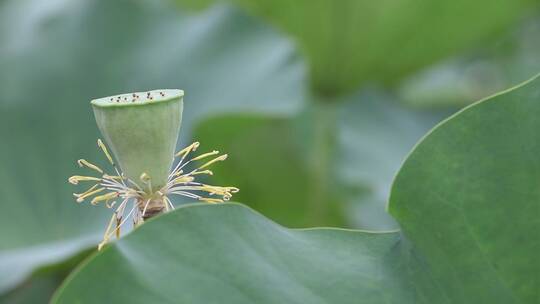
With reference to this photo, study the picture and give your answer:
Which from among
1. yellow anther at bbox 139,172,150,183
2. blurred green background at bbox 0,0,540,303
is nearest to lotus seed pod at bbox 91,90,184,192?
yellow anther at bbox 139,172,150,183

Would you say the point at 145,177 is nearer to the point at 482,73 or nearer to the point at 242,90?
the point at 242,90

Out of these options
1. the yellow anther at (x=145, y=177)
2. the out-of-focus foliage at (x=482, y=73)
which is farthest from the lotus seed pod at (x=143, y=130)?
the out-of-focus foliage at (x=482, y=73)

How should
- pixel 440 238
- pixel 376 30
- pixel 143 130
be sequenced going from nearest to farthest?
1. pixel 143 130
2. pixel 440 238
3. pixel 376 30

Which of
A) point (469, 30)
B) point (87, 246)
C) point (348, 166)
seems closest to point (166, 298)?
point (87, 246)

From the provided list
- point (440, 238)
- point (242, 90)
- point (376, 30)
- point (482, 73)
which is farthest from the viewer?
point (482, 73)

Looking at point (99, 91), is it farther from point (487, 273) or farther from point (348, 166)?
point (487, 273)

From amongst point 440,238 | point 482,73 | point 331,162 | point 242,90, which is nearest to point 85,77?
point 242,90
